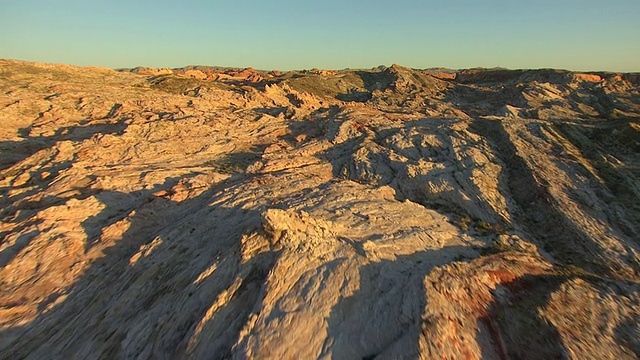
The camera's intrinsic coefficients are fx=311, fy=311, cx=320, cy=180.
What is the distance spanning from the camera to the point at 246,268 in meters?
12.5

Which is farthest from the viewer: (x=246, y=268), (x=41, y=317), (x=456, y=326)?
(x=41, y=317)

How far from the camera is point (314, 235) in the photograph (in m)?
13.7

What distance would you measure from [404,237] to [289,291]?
7.34 meters

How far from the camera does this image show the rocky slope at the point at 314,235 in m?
9.55

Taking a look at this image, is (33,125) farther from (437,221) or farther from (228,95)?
(437,221)

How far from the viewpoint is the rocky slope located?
9.55m

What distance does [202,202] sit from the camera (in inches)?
850

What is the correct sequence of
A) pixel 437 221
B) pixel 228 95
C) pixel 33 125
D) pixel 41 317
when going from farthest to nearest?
pixel 228 95 < pixel 33 125 < pixel 437 221 < pixel 41 317

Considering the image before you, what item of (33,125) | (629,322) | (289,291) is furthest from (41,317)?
(33,125)

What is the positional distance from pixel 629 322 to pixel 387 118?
3190 cm

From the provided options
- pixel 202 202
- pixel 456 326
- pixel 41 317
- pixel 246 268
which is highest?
pixel 456 326

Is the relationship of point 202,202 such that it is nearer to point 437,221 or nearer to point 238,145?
point 238,145

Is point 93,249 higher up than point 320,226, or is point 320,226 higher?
point 320,226

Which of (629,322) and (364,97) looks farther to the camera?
(364,97)
